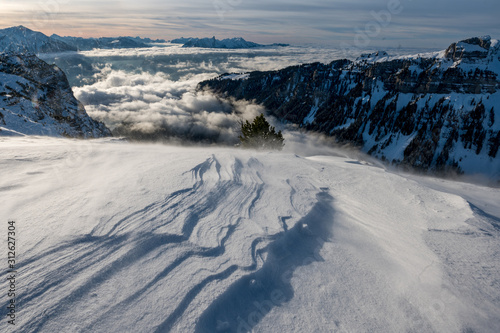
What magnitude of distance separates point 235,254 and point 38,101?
291 ft

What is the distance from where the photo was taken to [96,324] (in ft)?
13.1

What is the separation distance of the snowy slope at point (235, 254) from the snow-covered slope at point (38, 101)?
42087 millimetres

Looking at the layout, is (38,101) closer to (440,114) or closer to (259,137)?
(259,137)

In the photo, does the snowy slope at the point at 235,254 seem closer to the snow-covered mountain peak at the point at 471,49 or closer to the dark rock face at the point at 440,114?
the dark rock face at the point at 440,114

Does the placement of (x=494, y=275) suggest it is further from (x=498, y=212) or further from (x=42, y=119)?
(x=42, y=119)

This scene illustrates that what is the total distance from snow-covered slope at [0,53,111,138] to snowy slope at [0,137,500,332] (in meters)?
42.1

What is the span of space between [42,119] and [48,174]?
2757 inches

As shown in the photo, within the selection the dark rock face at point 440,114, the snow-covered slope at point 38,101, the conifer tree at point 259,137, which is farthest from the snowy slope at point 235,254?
the dark rock face at point 440,114

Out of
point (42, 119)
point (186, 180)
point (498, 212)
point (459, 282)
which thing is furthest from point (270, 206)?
point (42, 119)

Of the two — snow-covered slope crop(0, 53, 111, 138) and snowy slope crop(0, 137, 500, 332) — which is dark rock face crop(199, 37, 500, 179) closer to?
snow-covered slope crop(0, 53, 111, 138)

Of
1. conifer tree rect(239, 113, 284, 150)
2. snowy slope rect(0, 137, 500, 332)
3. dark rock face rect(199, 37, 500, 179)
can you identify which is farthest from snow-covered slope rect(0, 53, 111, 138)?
dark rock face rect(199, 37, 500, 179)

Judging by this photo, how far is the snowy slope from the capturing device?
4523 millimetres

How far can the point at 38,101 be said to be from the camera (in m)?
68.0

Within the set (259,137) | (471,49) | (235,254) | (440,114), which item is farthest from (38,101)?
(471,49)
